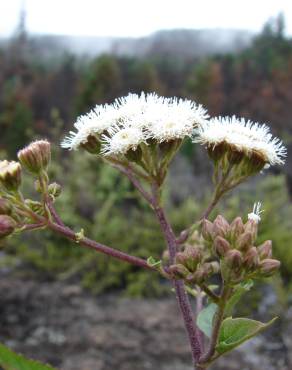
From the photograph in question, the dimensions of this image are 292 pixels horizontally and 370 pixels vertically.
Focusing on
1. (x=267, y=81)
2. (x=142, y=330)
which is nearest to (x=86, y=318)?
(x=142, y=330)

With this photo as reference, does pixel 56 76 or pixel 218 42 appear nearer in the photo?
pixel 56 76

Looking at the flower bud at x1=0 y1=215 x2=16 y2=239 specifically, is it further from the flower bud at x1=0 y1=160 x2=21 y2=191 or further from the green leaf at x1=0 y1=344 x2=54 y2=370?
the green leaf at x1=0 y1=344 x2=54 y2=370

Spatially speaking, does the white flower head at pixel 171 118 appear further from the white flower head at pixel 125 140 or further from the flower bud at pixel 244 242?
the flower bud at pixel 244 242

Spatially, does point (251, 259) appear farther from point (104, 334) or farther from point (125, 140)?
point (104, 334)

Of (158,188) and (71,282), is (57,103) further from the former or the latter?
(158,188)

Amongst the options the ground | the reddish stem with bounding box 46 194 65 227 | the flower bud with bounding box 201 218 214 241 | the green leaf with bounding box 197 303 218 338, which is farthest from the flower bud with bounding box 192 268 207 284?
the ground
